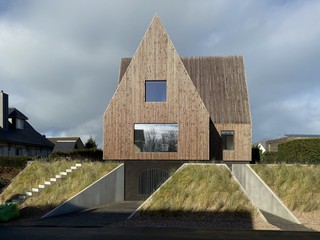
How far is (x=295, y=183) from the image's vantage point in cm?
1712

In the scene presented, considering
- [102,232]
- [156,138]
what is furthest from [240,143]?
[102,232]

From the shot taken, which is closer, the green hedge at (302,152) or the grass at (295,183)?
the grass at (295,183)

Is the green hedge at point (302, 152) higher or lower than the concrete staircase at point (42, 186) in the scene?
higher

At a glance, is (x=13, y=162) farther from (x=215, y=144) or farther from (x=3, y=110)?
(x=215, y=144)

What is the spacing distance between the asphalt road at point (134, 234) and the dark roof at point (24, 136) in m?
22.9

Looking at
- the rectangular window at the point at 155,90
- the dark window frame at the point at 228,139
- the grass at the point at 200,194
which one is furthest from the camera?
the dark window frame at the point at 228,139

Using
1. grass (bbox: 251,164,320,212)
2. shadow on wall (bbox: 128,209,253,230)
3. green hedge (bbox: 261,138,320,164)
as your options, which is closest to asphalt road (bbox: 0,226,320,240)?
shadow on wall (bbox: 128,209,253,230)

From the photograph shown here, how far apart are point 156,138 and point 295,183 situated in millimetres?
8854

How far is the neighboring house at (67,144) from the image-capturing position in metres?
57.7

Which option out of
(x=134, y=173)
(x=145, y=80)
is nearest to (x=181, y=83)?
(x=145, y=80)

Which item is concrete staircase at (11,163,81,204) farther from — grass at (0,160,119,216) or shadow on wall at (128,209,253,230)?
shadow on wall at (128,209,253,230)

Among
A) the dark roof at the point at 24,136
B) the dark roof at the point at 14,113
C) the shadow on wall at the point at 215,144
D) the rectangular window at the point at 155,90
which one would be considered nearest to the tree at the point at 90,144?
the dark roof at the point at 24,136

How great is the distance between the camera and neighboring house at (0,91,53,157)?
3494 centimetres

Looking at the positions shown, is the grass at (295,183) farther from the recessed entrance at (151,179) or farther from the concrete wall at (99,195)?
the concrete wall at (99,195)
